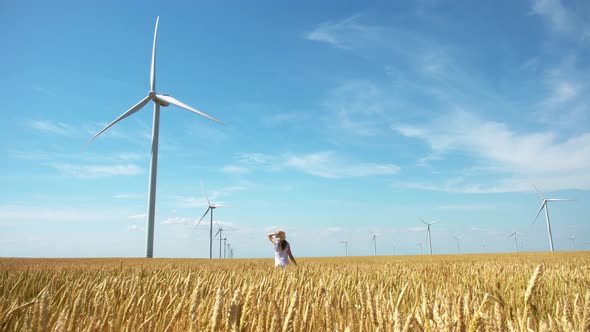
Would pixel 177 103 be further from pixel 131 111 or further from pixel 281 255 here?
pixel 281 255

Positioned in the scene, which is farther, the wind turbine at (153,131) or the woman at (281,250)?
the wind turbine at (153,131)

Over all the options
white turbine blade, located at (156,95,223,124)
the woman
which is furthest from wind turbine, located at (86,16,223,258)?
the woman

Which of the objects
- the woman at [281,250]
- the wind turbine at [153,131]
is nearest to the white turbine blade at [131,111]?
the wind turbine at [153,131]

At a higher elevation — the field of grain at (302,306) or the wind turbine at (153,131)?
the wind turbine at (153,131)

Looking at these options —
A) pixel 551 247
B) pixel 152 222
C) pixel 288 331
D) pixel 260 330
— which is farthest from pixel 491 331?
pixel 551 247

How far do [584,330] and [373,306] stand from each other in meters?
0.88

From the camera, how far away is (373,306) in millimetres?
1837

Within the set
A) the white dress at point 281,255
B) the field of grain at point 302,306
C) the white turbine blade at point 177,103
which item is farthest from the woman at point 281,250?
the white turbine blade at point 177,103

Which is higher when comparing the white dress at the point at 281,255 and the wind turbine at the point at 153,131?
the wind turbine at the point at 153,131

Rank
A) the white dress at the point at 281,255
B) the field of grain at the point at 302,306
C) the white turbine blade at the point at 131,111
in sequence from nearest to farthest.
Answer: the field of grain at the point at 302,306, the white dress at the point at 281,255, the white turbine blade at the point at 131,111

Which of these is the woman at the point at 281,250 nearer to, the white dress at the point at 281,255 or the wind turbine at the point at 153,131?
the white dress at the point at 281,255

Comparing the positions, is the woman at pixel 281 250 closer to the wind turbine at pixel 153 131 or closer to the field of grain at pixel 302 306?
the field of grain at pixel 302 306

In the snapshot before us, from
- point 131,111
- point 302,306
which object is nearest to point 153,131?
point 131,111

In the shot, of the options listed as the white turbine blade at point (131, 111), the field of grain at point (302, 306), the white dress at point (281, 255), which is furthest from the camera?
the white turbine blade at point (131, 111)
